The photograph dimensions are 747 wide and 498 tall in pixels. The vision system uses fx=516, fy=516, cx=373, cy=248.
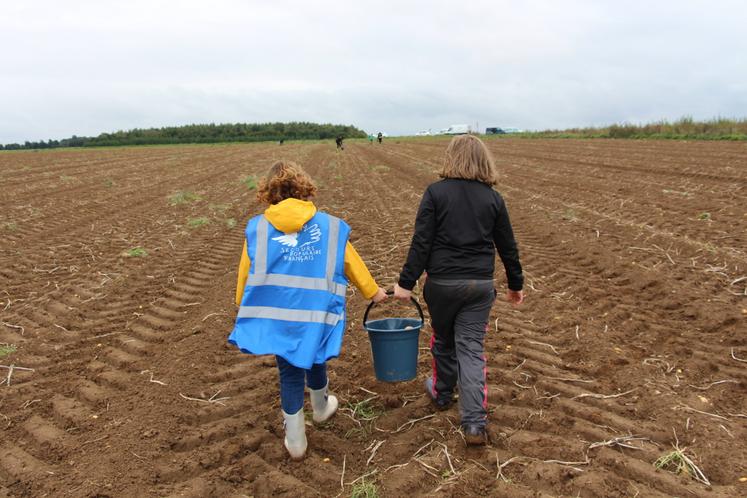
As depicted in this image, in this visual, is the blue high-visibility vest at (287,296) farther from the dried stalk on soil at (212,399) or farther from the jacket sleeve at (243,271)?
the dried stalk on soil at (212,399)

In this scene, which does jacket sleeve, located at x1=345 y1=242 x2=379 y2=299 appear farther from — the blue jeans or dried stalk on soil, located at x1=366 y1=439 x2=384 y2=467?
dried stalk on soil, located at x1=366 y1=439 x2=384 y2=467

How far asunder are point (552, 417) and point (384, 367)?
1.12 meters

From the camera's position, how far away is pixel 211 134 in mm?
93125

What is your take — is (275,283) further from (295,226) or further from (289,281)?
(295,226)

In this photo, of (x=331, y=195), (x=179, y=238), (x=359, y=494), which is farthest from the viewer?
(x=331, y=195)

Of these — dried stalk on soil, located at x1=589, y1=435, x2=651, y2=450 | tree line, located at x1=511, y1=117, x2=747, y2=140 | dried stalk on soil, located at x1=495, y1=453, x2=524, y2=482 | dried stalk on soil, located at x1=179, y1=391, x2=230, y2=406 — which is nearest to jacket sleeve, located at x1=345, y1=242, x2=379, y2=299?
dried stalk on soil, located at x1=495, y1=453, x2=524, y2=482

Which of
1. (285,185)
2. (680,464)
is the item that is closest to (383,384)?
(285,185)

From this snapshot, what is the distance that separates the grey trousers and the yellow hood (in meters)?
0.92

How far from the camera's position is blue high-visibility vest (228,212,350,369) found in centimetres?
288

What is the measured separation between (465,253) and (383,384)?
1.37m

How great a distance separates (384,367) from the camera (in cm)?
351

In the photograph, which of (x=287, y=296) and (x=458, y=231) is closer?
(x=287, y=296)

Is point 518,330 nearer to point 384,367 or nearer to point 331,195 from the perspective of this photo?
point 384,367

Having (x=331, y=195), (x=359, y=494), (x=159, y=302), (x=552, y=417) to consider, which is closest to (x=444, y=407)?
(x=552, y=417)
